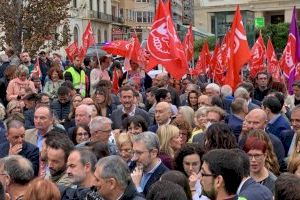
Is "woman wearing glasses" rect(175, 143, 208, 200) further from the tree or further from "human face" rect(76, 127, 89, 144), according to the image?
the tree

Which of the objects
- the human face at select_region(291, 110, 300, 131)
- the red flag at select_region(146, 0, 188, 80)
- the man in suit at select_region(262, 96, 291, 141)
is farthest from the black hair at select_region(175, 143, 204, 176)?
the red flag at select_region(146, 0, 188, 80)

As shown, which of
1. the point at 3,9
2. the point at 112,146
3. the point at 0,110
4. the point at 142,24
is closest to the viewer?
the point at 112,146

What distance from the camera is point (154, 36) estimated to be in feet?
41.9

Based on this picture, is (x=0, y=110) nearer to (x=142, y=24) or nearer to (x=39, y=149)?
(x=39, y=149)

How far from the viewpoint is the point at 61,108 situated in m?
10.5

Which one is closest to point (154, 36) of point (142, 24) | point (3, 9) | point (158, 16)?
point (158, 16)

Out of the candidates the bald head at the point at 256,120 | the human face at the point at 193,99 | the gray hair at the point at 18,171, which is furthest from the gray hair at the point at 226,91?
the gray hair at the point at 18,171

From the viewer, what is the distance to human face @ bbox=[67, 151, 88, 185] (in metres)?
5.68

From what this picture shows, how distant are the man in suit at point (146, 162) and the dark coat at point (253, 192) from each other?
1462 mm

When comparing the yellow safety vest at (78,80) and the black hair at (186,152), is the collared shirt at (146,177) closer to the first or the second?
the black hair at (186,152)

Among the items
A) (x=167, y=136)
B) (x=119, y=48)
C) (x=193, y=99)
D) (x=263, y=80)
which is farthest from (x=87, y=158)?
(x=119, y=48)

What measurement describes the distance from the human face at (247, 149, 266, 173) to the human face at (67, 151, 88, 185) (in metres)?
1.43

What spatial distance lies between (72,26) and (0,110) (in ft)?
179

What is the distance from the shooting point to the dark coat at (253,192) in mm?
4883
